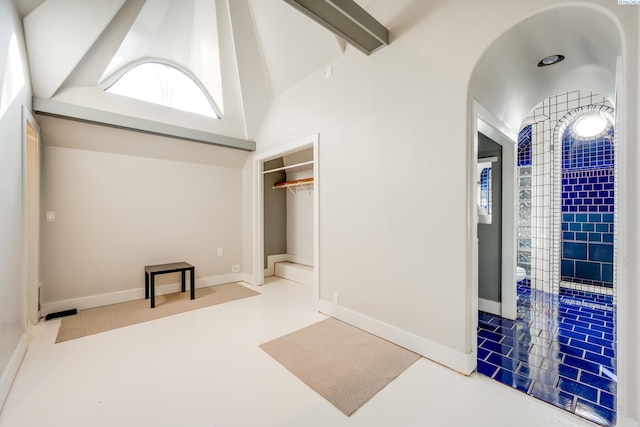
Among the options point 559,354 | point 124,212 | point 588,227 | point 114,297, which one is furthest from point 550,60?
point 114,297

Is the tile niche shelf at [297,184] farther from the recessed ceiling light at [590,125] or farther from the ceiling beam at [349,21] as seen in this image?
the recessed ceiling light at [590,125]

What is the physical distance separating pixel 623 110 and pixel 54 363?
4.12m

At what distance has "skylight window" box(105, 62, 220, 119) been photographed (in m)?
3.33

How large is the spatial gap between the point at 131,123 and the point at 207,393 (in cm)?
317

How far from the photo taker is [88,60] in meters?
2.82

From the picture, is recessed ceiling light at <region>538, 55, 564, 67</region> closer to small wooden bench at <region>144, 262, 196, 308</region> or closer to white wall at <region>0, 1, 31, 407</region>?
white wall at <region>0, 1, 31, 407</region>

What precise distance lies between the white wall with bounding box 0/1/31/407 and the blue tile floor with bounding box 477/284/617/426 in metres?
3.41

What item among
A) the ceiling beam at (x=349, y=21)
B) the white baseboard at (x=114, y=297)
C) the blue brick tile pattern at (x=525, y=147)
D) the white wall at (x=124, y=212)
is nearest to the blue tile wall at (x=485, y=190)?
the blue brick tile pattern at (x=525, y=147)

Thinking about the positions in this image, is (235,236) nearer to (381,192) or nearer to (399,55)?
→ (381,192)

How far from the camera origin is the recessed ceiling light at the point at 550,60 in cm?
202

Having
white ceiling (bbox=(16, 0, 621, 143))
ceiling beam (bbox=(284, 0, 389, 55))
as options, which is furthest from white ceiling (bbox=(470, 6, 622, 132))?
ceiling beam (bbox=(284, 0, 389, 55))

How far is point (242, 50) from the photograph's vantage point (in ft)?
10.8

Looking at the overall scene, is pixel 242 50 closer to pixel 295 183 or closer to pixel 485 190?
pixel 295 183

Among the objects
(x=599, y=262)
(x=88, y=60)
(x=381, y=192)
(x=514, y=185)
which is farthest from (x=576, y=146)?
(x=88, y=60)
